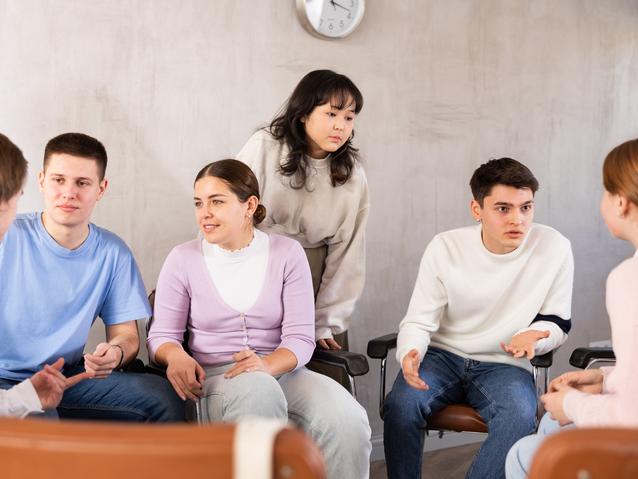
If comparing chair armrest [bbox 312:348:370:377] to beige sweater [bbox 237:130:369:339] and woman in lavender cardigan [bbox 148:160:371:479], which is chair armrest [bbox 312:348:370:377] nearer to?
woman in lavender cardigan [bbox 148:160:371:479]

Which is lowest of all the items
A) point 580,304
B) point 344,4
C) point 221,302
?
point 580,304

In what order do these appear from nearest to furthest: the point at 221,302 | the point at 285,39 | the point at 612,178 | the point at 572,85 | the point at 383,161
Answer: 1. the point at 612,178
2. the point at 221,302
3. the point at 285,39
4. the point at 383,161
5. the point at 572,85

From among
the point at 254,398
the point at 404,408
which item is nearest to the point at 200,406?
the point at 254,398

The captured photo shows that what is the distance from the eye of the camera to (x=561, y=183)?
4340 mm

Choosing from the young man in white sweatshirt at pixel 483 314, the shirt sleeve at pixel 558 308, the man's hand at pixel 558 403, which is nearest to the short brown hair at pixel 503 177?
the young man in white sweatshirt at pixel 483 314

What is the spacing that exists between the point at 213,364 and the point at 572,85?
269 centimetres

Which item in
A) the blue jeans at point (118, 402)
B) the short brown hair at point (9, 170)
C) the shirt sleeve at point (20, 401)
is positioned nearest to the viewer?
the short brown hair at point (9, 170)

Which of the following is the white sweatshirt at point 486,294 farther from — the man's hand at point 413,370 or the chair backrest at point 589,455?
the chair backrest at point 589,455

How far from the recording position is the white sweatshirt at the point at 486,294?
9.48 feet

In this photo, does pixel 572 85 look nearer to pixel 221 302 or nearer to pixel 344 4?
pixel 344 4

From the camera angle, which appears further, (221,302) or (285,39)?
(285,39)

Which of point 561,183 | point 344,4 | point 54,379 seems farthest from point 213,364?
point 561,183

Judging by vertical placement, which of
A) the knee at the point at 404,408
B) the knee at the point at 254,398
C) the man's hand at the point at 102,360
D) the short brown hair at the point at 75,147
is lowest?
the knee at the point at 404,408

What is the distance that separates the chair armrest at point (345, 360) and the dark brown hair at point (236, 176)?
1.89 feet
